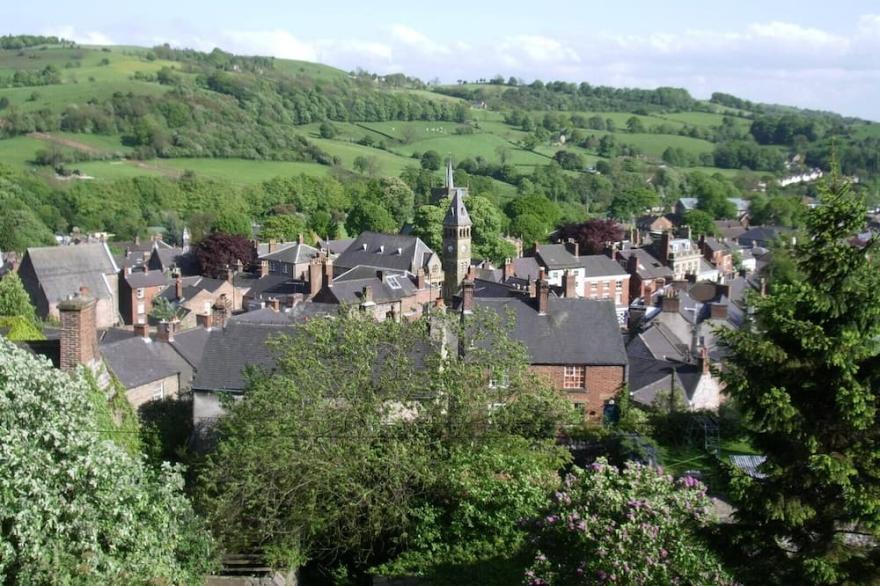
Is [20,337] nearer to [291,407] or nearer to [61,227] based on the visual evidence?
[291,407]

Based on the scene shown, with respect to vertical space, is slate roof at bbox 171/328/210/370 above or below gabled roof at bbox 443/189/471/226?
below

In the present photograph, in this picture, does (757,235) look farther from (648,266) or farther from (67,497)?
(67,497)

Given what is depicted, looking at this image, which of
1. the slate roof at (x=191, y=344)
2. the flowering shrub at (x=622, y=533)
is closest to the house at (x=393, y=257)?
the slate roof at (x=191, y=344)

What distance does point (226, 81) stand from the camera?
587ft

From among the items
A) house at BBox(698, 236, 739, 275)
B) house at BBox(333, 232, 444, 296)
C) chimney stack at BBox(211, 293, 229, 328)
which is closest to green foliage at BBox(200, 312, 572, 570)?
chimney stack at BBox(211, 293, 229, 328)

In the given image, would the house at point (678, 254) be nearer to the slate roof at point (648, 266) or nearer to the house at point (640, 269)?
the slate roof at point (648, 266)

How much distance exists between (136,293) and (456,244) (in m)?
24.4

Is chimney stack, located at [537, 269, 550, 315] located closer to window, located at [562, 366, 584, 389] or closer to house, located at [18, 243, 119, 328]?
window, located at [562, 366, 584, 389]

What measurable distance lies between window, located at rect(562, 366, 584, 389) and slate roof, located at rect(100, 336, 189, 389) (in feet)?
46.3

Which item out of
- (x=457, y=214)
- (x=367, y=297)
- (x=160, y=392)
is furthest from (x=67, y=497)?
(x=457, y=214)

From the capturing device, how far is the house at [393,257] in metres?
69.9

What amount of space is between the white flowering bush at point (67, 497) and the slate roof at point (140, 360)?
1476 cm

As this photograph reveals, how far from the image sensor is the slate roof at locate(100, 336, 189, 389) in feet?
100

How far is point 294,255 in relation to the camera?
70.6 metres
